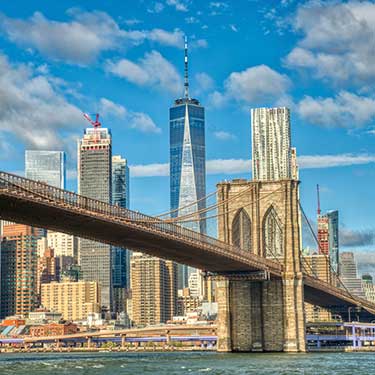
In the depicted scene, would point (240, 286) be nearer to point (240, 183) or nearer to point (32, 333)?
point (240, 183)

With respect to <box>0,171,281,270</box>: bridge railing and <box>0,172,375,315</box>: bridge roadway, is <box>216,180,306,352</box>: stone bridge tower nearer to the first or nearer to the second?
<box>0,172,375,315</box>: bridge roadway

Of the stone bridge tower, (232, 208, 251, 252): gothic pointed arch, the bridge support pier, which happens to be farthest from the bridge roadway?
(232, 208, 251, 252): gothic pointed arch

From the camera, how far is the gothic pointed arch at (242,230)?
79.1 metres

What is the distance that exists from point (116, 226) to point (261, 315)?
21200 mm

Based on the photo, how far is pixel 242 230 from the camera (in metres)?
80.2

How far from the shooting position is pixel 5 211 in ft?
174

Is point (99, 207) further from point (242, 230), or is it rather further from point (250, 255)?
point (242, 230)

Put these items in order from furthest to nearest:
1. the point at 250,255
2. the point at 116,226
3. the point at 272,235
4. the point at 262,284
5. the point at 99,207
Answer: the point at 272,235, the point at 262,284, the point at 250,255, the point at 116,226, the point at 99,207

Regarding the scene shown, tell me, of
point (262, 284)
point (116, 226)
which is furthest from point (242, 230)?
point (116, 226)

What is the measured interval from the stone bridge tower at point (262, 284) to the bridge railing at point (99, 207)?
220cm

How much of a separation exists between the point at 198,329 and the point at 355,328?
41.3m

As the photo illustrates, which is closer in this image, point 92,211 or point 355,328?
point 92,211

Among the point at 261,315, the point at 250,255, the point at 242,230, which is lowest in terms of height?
the point at 261,315

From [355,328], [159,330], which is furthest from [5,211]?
[159,330]
